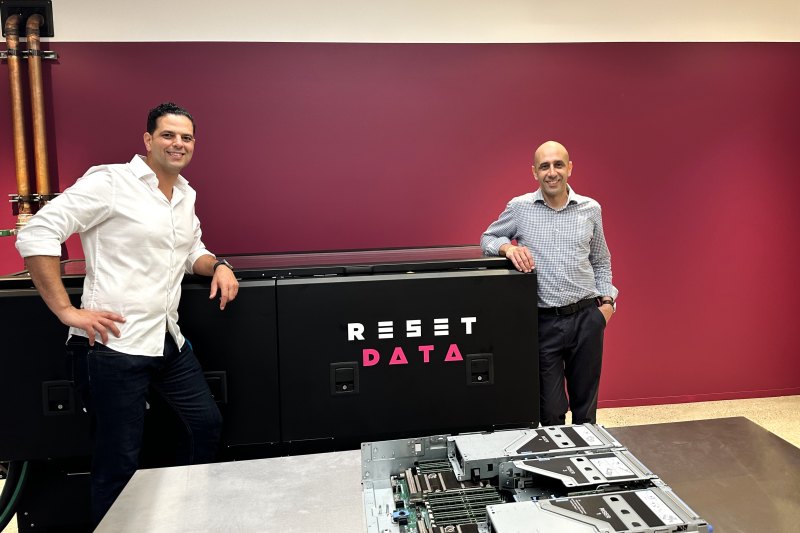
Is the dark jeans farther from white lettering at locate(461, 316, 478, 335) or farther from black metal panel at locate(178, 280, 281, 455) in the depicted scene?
white lettering at locate(461, 316, 478, 335)

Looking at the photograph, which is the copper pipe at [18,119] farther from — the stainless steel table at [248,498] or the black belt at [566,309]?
the black belt at [566,309]

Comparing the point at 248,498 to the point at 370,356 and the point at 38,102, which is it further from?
the point at 38,102

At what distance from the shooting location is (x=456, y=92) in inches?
128

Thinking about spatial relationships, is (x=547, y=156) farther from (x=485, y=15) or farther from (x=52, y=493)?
(x=52, y=493)

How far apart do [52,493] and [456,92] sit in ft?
8.76

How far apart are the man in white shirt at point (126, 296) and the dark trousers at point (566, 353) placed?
49.4 inches

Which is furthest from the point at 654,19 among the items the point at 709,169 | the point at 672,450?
the point at 672,450

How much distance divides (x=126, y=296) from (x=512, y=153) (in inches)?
91.6

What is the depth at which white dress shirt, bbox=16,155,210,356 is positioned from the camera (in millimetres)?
1675

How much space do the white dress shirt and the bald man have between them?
4.06ft

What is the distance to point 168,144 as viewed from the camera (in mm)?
1812

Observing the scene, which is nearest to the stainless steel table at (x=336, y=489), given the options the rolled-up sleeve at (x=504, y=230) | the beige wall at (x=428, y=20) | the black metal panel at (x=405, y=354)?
the black metal panel at (x=405, y=354)

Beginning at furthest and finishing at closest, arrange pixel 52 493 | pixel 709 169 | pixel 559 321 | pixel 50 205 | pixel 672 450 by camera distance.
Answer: pixel 709 169 → pixel 559 321 → pixel 52 493 → pixel 50 205 → pixel 672 450

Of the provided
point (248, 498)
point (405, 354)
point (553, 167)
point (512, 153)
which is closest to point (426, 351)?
point (405, 354)
